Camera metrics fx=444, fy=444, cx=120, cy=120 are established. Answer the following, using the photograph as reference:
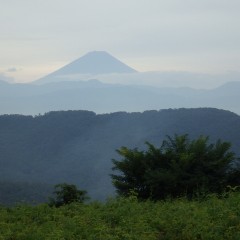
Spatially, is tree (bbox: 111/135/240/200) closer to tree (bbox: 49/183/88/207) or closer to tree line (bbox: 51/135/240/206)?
tree line (bbox: 51/135/240/206)

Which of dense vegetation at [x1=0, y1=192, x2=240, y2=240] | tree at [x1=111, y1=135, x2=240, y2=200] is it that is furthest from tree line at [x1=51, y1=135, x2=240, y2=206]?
dense vegetation at [x1=0, y1=192, x2=240, y2=240]

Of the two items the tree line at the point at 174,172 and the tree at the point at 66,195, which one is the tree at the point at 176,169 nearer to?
the tree line at the point at 174,172

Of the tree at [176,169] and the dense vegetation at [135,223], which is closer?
the dense vegetation at [135,223]

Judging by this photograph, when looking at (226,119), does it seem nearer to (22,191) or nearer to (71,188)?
(22,191)

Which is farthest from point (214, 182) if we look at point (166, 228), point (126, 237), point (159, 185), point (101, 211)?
point (126, 237)

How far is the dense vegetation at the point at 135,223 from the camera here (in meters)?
8.59

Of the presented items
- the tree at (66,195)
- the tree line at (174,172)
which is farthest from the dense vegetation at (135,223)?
the tree line at (174,172)

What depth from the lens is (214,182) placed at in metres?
17.2

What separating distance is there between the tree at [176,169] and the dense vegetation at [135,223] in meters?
4.38

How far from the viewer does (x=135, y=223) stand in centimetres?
964

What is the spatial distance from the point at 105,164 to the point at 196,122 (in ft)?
146

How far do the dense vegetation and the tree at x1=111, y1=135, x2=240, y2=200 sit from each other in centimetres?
438

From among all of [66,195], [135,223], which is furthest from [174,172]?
[135,223]

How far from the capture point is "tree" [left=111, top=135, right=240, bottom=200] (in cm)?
1659
